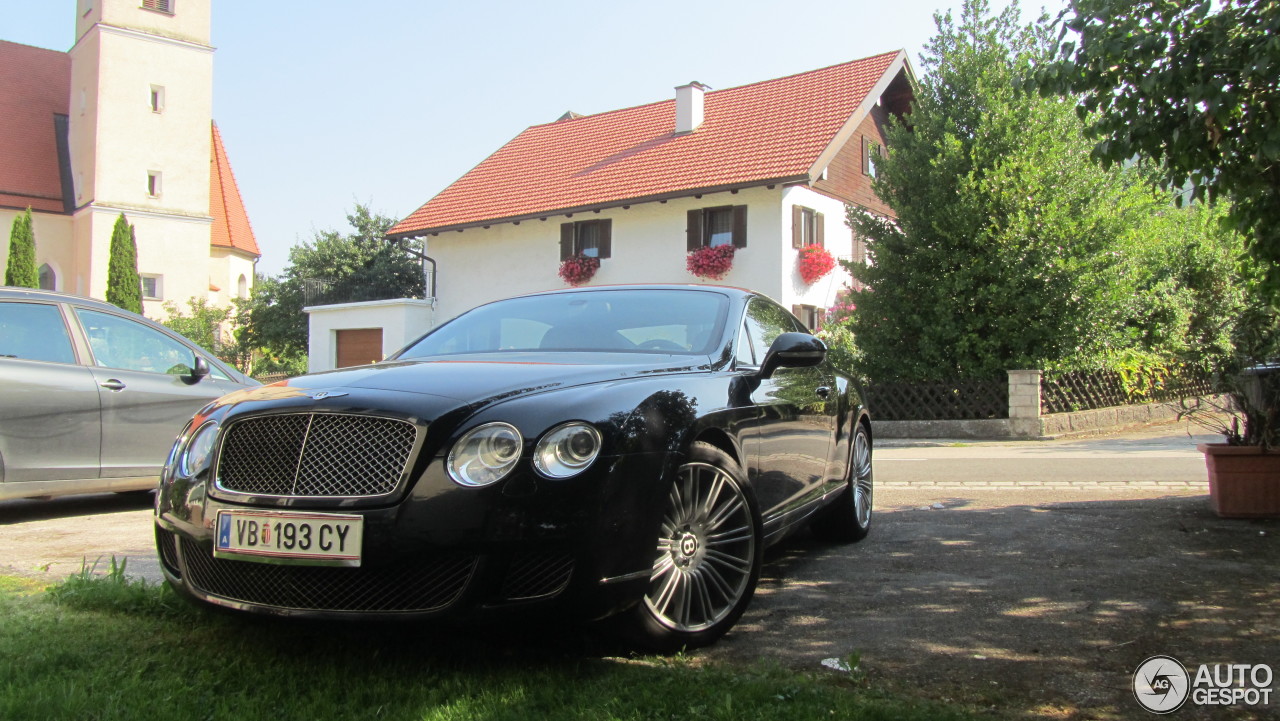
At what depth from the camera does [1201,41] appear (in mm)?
4938

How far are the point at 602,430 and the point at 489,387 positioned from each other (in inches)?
17.5

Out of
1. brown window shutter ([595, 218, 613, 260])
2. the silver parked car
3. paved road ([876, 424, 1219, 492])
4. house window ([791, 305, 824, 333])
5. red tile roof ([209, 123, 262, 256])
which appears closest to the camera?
the silver parked car

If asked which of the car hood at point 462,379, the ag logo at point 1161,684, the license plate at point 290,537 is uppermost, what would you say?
the car hood at point 462,379

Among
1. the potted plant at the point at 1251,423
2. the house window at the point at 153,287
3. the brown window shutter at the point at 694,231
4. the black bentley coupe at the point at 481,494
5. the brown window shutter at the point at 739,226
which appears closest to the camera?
the black bentley coupe at the point at 481,494

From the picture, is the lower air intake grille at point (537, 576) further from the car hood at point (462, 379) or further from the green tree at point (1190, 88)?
the green tree at point (1190, 88)

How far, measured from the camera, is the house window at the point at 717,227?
26.0 metres

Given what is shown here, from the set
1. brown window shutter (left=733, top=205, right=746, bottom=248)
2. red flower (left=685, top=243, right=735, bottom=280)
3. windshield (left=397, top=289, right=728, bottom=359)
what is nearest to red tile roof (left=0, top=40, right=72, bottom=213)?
red flower (left=685, top=243, right=735, bottom=280)

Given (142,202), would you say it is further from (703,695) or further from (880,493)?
A: (703,695)

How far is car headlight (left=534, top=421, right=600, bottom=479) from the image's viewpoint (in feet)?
10.4

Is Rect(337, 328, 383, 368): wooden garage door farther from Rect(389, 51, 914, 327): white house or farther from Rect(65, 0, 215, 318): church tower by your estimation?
Rect(65, 0, 215, 318): church tower

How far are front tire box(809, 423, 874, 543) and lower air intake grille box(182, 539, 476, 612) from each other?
298 centimetres

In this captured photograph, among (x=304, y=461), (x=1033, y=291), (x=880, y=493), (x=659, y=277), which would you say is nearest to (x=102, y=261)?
(x=659, y=277)

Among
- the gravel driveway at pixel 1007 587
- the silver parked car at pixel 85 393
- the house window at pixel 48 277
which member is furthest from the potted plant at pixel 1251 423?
the house window at pixel 48 277

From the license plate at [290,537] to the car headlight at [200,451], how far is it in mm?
289
